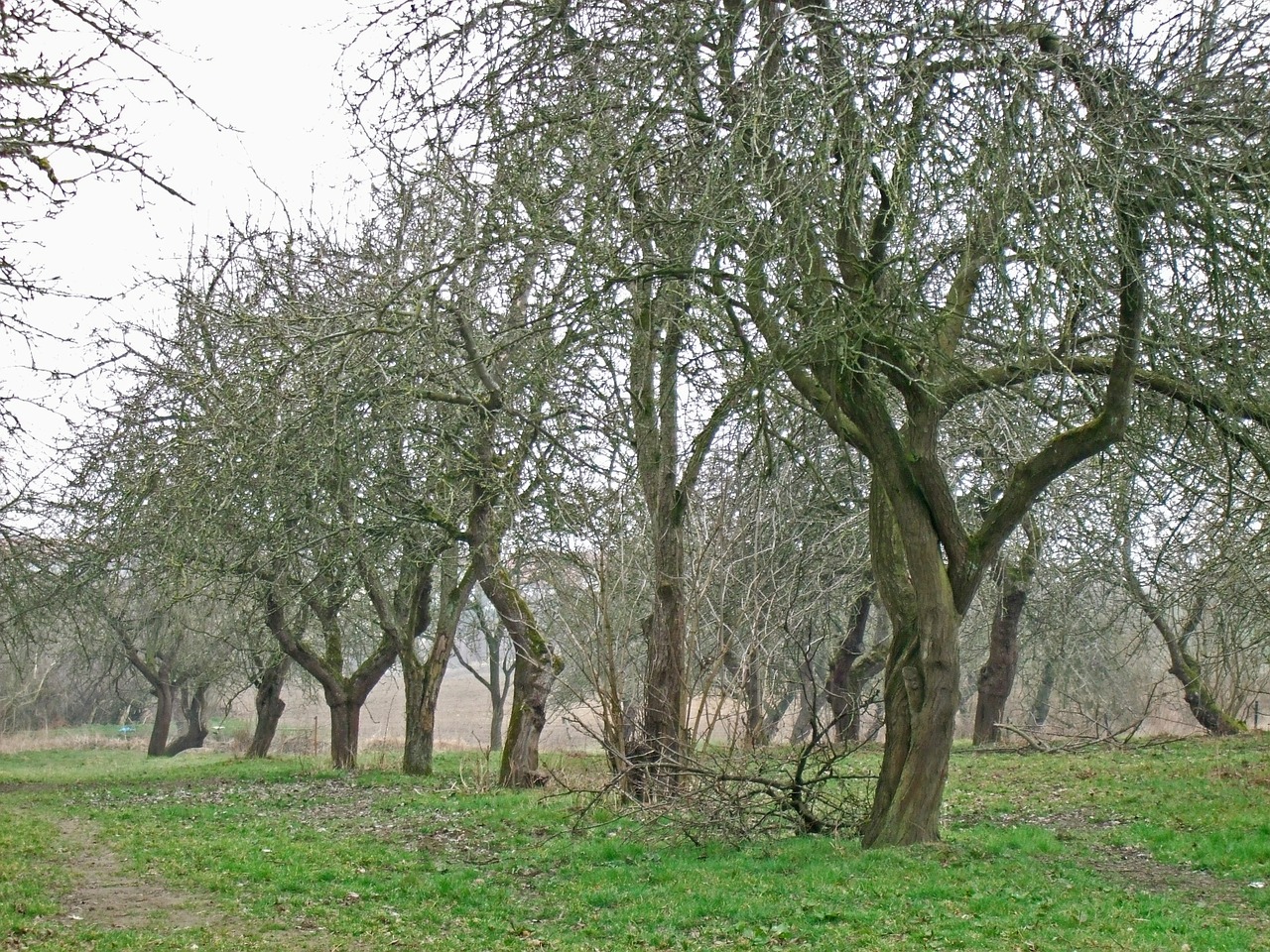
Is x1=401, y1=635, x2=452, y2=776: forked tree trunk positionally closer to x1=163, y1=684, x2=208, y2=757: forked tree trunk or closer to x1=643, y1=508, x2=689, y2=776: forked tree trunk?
x1=643, y1=508, x2=689, y2=776: forked tree trunk

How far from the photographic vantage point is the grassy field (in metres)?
6.51

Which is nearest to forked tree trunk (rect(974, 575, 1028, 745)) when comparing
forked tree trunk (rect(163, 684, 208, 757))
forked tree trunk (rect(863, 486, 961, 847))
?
forked tree trunk (rect(863, 486, 961, 847))

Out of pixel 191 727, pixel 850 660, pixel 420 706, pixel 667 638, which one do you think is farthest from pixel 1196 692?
pixel 191 727

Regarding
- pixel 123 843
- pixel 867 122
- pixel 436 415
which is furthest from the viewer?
pixel 436 415

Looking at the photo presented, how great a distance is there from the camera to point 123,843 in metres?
10.8

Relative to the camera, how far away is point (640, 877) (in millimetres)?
8359

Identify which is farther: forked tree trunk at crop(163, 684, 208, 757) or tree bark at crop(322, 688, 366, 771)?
forked tree trunk at crop(163, 684, 208, 757)

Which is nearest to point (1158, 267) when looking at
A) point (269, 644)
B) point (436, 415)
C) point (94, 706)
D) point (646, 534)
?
point (646, 534)

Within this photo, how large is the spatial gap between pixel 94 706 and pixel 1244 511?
42.1 meters

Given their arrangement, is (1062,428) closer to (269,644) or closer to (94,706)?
(269,644)

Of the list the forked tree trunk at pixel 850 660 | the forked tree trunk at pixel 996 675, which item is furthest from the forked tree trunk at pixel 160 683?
the forked tree trunk at pixel 996 675

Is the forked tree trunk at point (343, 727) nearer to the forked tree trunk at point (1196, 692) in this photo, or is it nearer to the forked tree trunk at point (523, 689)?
the forked tree trunk at point (523, 689)

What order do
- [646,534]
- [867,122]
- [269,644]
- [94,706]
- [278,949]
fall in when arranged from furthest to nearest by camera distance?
[94,706], [269,644], [646,534], [278,949], [867,122]

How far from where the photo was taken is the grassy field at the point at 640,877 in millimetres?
6512
